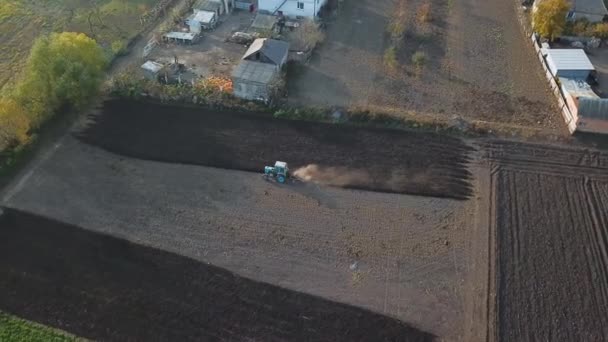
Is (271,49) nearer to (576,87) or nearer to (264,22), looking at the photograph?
(264,22)

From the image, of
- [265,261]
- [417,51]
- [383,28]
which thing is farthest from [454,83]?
[265,261]

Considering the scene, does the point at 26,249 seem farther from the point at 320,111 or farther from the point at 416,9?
the point at 416,9

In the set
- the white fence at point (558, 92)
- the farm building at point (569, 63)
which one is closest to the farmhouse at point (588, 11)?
the white fence at point (558, 92)

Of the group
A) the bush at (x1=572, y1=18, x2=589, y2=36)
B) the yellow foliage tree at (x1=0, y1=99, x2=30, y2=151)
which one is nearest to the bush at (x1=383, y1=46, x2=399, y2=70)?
the bush at (x1=572, y1=18, x2=589, y2=36)

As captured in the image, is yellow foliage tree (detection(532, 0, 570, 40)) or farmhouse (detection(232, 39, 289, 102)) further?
yellow foliage tree (detection(532, 0, 570, 40))

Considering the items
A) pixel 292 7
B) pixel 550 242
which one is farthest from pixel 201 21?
pixel 550 242

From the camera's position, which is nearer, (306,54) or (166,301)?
(166,301)

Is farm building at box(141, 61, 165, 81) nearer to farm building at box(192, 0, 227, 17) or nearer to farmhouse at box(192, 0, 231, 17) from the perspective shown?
farmhouse at box(192, 0, 231, 17)
